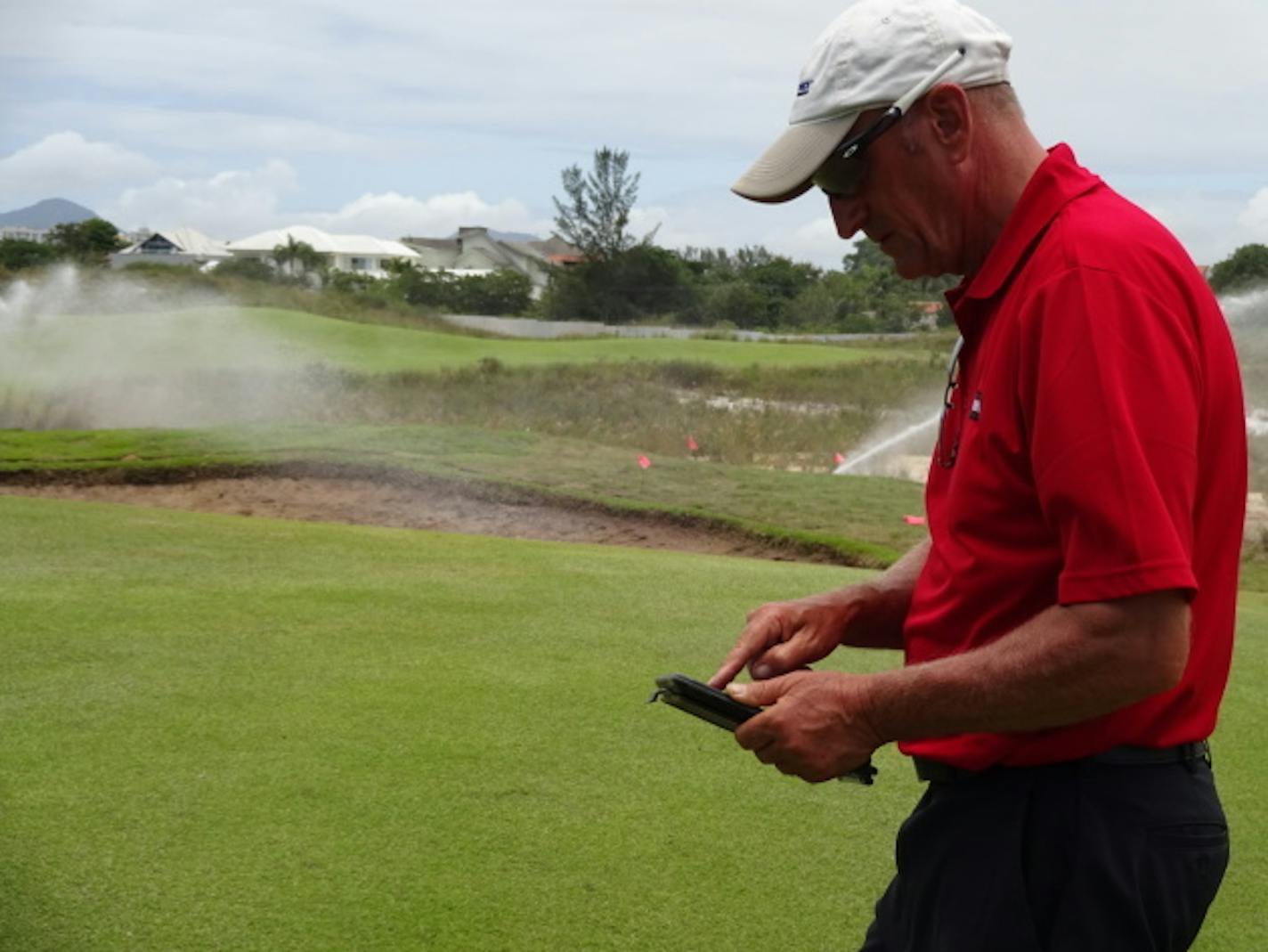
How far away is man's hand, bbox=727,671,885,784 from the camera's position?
2.20 metres

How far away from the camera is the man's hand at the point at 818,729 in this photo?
7.22 feet

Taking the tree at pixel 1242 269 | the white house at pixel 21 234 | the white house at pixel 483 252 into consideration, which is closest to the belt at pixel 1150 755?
the tree at pixel 1242 269

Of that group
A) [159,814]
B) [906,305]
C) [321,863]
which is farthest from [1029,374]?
[906,305]

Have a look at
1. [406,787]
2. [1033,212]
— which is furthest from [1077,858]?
[406,787]

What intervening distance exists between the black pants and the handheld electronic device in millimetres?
179

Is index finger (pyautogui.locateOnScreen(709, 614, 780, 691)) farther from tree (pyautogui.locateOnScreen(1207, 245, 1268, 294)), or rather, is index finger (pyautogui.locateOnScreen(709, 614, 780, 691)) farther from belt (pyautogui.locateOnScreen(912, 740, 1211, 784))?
tree (pyautogui.locateOnScreen(1207, 245, 1268, 294))

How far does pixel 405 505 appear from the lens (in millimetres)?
13594

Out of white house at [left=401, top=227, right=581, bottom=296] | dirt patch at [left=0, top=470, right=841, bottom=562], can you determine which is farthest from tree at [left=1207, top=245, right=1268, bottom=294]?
white house at [left=401, top=227, right=581, bottom=296]

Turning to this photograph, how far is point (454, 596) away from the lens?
26.2ft

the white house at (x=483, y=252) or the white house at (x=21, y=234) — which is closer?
the white house at (x=21, y=234)

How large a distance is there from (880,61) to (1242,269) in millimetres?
29852

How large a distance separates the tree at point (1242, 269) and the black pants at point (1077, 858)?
2652cm

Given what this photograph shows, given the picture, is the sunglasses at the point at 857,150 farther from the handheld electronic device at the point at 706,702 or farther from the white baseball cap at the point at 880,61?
the handheld electronic device at the point at 706,702

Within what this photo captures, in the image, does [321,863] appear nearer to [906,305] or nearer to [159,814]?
[159,814]
